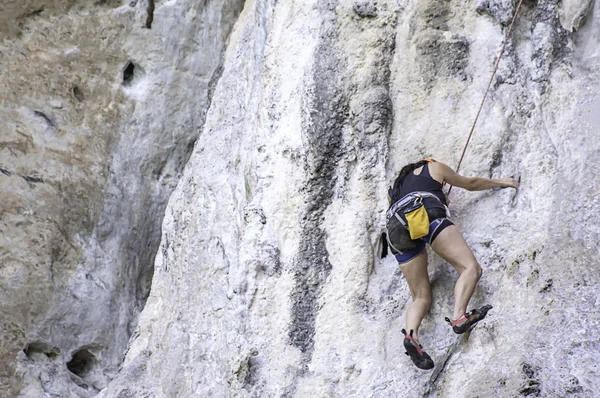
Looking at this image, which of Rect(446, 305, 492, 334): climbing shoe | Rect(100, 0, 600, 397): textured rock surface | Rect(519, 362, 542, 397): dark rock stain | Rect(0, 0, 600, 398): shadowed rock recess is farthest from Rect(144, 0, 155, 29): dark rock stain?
Rect(519, 362, 542, 397): dark rock stain

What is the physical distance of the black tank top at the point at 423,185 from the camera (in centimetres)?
512

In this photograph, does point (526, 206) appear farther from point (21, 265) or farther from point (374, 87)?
Result: point (21, 265)

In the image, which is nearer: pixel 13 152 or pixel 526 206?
pixel 526 206

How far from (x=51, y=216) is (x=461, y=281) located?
4720mm

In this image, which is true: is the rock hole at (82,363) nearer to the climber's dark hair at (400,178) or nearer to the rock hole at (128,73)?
the rock hole at (128,73)

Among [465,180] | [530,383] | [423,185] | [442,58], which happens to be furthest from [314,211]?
[530,383]

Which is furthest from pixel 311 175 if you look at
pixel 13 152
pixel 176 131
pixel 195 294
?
pixel 13 152

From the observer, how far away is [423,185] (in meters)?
5.13

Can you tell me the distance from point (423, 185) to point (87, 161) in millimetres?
4297

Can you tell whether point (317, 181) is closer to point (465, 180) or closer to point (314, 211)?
point (314, 211)

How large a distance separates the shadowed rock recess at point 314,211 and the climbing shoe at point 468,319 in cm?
11

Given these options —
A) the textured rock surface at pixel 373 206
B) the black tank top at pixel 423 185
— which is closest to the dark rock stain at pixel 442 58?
the textured rock surface at pixel 373 206

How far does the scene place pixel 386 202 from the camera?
5.62 meters

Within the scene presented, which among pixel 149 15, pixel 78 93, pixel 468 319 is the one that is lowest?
pixel 468 319
